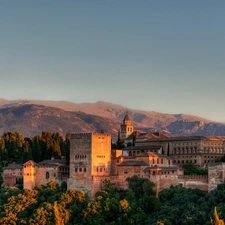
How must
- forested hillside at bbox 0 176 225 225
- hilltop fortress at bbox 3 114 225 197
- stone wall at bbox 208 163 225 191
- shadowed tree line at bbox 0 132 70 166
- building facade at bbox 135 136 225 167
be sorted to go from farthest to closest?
1. shadowed tree line at bbox 0 132 70 166
2. building facade at bbox 135 136 225 167
3. hilltop fortress at bbox 3 114 225 197
4. stone wall at bbox 208 163 225 191
5. forested hillside at bbox 0 176 225 225

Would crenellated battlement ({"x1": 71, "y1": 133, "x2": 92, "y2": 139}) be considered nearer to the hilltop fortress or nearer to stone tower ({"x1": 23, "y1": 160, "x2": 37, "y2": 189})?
the hilltop fortress

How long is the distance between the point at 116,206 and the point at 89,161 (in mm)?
6797

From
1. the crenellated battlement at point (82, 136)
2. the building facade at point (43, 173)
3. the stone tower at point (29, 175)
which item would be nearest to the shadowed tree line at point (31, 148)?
the building facade at point (43, 173)

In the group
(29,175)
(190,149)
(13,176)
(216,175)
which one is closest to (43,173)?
(29,175)

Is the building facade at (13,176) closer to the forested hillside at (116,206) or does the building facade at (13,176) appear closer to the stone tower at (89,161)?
the forested hillside at (116,206)

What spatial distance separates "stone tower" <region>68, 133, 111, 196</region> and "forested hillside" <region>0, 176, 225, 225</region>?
4.14 feet

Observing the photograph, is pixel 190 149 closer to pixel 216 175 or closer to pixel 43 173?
pixel 216 175

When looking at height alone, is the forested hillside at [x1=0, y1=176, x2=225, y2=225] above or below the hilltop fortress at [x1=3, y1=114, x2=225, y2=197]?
below

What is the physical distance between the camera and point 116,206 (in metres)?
50.0

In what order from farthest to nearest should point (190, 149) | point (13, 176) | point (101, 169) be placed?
point (190, 149), point (13, 176), point (101, 169)

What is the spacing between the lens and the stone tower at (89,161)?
55.1 metres

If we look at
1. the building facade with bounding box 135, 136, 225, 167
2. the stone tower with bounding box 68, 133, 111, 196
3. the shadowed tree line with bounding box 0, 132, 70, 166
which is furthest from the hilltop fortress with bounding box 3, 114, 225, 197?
the shadowed tree line with bounding box 0, 132, 70, 166

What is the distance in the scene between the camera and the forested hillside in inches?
1832

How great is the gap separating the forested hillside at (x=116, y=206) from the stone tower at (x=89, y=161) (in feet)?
4.14
